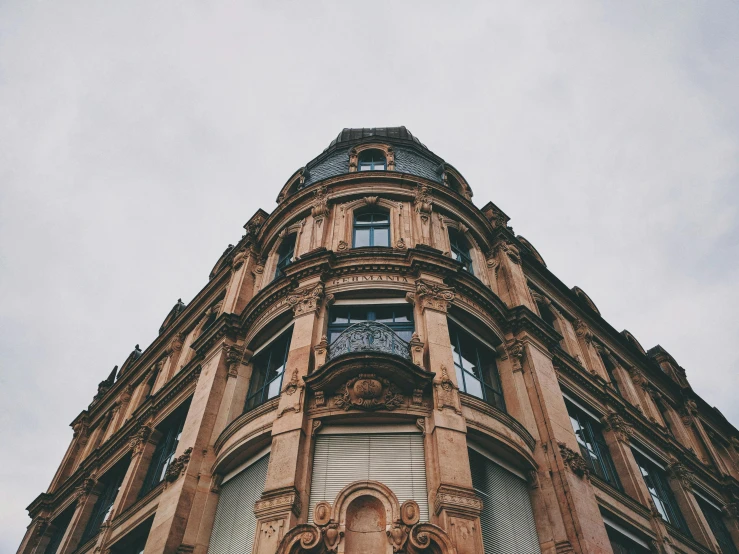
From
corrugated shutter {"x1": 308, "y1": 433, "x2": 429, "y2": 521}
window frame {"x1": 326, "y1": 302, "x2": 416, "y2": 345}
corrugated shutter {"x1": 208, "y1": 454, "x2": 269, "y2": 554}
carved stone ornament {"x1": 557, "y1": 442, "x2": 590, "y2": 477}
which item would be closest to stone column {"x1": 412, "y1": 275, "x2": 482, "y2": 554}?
corrugated shutter {"x1": 308, "y1": 433, "x2": 429, "y2": 521}

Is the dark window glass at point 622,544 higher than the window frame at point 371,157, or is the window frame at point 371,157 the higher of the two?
the window frame at point 371,157

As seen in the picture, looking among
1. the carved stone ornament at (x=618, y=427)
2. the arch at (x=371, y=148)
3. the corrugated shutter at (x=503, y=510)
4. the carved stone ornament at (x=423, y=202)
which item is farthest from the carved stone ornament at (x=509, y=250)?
the corrugated shutter at (x=503, y=510)

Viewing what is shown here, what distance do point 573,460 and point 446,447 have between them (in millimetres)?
4592

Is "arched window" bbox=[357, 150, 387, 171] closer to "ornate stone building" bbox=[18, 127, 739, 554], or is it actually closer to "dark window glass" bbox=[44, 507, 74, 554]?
"ornate stone building" bbox=[18, 127, 739, 554]

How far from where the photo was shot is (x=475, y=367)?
17.1 metres

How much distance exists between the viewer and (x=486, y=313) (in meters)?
18.3

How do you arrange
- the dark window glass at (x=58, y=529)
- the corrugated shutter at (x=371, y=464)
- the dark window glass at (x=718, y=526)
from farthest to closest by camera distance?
the dark window glass at (x=58, y=529) < the dark window glass at (x=718, y=526) < the corrugated shutter at (x=371, y=464)

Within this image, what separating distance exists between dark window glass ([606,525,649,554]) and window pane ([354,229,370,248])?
39.0ft

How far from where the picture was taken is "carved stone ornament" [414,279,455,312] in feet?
53.8

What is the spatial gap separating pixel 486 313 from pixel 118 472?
1702 cm

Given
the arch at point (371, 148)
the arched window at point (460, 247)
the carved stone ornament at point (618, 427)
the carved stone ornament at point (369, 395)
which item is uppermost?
the arch at point (371, 148)

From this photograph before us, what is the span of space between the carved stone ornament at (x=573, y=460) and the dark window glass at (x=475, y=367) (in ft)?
6.86

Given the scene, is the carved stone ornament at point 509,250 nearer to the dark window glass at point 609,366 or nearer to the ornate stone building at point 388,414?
the ornate stone building at point 388,414

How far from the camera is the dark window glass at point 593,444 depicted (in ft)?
61.2
